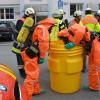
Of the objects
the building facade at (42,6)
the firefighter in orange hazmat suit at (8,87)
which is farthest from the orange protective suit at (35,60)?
the building facade at (42,6)

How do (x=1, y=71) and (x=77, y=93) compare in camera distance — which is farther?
(x=77, y=93)

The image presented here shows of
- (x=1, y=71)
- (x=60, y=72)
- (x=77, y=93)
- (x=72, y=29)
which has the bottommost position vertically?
(x=77, y=93)

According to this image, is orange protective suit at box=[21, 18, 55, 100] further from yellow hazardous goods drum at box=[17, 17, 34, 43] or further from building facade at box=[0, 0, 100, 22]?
building facade at box=[0, 0, 100, 22]

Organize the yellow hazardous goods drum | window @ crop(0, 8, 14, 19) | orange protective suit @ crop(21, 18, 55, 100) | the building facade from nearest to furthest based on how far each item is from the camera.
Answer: orange protective suit @ crop(21, 18, 55, 100) → the yellow hazardous goods drum → the building facade → window @ crop(0, 8, 14, 19)

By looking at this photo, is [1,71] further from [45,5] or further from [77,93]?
[45,5]

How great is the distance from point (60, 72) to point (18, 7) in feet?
81.9

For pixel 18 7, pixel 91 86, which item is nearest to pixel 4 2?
pixel 18 7

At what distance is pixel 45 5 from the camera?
1189 inches

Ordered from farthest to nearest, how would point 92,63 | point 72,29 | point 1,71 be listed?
point 92,63, point 72,29, point 1,71

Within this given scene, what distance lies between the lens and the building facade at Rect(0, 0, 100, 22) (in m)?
30.0

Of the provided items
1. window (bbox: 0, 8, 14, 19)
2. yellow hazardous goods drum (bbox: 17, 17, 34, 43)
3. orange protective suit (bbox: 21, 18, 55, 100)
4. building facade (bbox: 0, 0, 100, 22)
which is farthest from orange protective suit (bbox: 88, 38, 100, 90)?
window (bbox: 0, 8, 14, 19)

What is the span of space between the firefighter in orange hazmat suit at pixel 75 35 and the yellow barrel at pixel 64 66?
0.39 feet

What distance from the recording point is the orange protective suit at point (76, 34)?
6.01 meters

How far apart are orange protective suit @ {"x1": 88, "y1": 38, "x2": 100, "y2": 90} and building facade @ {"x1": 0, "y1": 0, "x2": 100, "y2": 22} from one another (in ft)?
77.1
